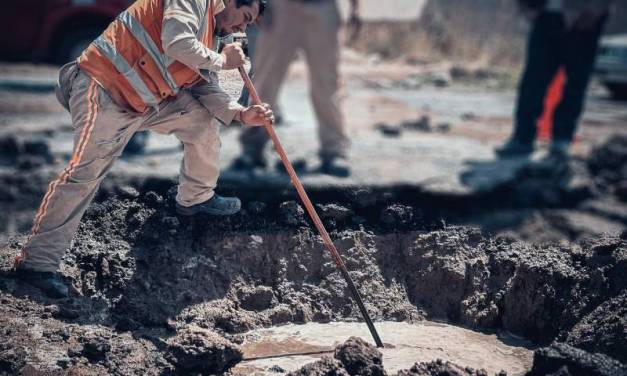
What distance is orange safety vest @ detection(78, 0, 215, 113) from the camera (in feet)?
12.0

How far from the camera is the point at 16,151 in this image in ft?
23.2

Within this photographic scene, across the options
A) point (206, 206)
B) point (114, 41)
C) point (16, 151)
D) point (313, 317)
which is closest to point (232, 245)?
point (206, 206)

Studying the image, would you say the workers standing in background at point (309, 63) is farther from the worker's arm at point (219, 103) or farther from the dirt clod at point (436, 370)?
the dirt clod at point (436, 370)

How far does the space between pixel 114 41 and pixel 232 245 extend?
51.5 inches

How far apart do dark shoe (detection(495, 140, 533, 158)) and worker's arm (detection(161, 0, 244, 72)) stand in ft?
16.5

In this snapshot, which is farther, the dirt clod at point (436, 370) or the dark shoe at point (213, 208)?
the dark shoe at point (213, 208)

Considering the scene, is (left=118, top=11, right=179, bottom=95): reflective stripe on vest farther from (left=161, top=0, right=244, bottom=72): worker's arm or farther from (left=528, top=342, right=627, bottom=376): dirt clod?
(left=528, top=342, right=627, bottom=376): dirt clod

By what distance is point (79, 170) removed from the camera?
3783 millimetres

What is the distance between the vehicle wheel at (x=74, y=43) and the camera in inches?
389

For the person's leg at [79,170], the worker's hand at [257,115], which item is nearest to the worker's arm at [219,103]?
the worker's hand at [257,115]

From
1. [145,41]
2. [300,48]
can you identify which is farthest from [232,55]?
[300,48]

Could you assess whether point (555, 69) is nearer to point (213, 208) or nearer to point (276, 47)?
point (276, 47)

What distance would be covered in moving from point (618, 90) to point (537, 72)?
5.86 meters

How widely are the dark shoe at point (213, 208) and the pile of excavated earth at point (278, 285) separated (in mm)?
51
